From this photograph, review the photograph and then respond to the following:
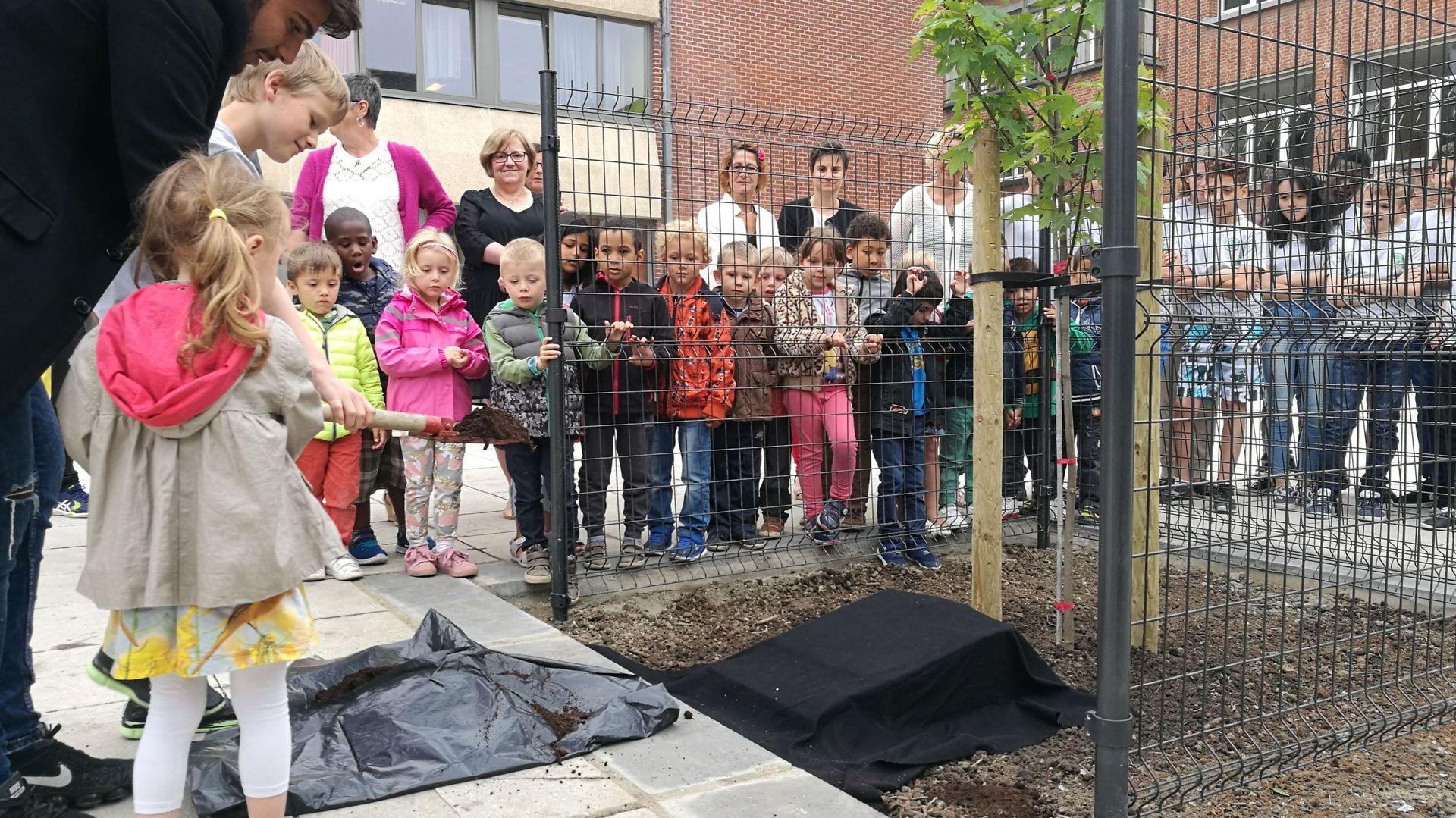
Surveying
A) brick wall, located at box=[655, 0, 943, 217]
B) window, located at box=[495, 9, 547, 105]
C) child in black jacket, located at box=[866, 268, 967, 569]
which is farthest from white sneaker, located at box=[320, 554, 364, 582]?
window, located at box=[495, 9, 547, 105]

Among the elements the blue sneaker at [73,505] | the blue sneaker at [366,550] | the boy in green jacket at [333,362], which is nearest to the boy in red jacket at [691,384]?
the blue sneaker at [366,550]

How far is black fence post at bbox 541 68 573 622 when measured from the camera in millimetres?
4566

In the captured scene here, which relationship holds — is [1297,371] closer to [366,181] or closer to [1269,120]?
[1269,120]

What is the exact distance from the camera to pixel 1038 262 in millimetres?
6676

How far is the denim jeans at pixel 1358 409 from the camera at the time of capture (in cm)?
330

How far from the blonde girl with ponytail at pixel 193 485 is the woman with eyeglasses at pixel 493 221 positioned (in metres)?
3.70

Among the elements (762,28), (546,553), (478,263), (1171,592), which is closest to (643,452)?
(546,553)

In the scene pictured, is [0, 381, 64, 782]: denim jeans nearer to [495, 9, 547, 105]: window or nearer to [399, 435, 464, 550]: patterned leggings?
[399, 435, 464, 550]: patterned leggings

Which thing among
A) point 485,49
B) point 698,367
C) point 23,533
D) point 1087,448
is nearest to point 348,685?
point 23,533

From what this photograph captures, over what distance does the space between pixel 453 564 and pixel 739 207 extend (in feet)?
8.95

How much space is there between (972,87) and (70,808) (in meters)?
3.82

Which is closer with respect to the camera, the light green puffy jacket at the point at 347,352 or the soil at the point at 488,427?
the soil at the point at 488,427

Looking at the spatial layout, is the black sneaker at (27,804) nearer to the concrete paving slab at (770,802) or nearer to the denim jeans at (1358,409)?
the concrete paving slab at (770,802)

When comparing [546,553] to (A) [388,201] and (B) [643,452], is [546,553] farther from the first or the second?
(A) [388,201]
